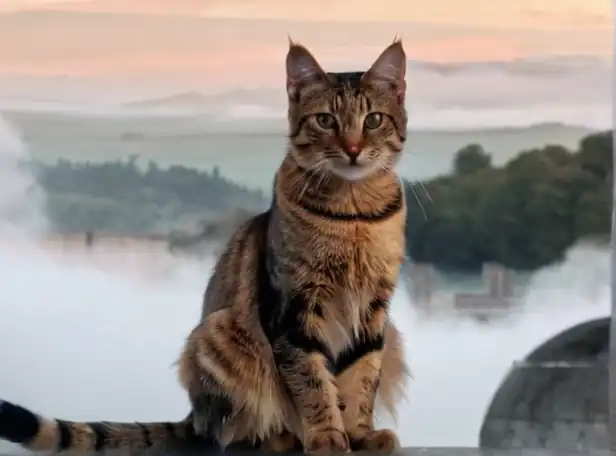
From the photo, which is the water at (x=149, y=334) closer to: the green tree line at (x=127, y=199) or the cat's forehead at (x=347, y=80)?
the green tree line at (x=127, y=199)

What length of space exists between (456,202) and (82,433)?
0.64 m

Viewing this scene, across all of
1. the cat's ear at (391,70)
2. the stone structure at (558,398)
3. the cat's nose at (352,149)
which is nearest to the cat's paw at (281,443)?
the stone structure at (558,398)

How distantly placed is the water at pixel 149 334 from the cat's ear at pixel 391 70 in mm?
303

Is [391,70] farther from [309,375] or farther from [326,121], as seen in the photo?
[309,375]

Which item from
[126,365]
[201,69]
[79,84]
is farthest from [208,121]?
[126,365]

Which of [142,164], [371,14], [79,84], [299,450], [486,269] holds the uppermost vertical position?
[371,14]

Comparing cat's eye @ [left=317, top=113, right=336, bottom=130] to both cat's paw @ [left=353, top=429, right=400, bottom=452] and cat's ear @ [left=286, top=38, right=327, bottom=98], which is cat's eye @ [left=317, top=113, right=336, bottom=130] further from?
cat's paw @ [left=353, top=429, right=400, bottom=452]

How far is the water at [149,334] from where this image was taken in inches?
50.3

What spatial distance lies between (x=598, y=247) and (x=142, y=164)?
0.69 metres

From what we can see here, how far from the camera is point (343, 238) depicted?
1.20 meters

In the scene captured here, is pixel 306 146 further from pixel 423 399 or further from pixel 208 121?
pixel 423 399

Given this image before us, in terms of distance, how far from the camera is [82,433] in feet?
4.04

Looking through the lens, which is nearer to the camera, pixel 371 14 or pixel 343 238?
pixel 343 238

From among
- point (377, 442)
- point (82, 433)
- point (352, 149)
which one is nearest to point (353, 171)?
point (352, 149)
